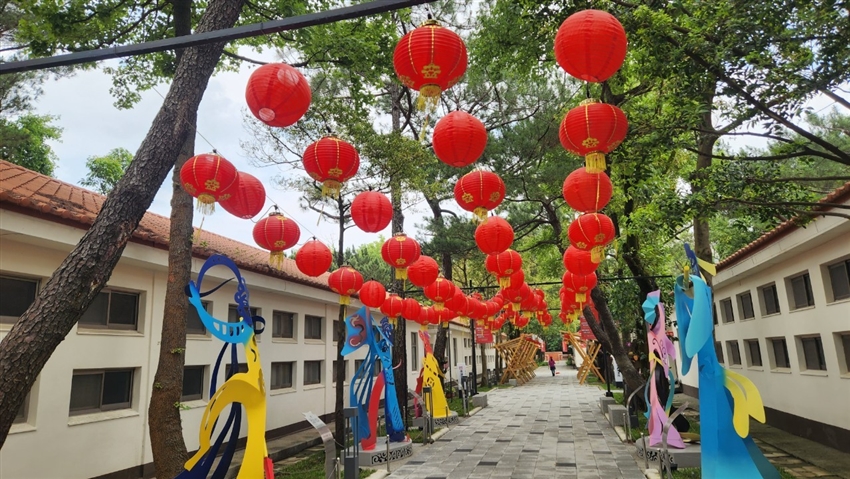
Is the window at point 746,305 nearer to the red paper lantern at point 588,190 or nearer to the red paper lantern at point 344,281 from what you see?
the red paper lantern at point 588,190

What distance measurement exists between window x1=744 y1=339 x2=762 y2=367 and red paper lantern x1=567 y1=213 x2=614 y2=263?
868cm

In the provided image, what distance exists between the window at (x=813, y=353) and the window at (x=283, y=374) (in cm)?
1306

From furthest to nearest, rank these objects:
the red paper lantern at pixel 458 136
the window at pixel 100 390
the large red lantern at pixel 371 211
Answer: the window at pixel 100 390 → the large red lantern at pixel 371 211 → the red paper lantern at pixel 458 136

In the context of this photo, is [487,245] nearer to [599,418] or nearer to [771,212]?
[771,212]

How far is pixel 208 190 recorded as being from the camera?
602 cm

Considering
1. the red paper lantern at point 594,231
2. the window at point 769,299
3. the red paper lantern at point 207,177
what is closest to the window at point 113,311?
the red paper lantern at point 207,177

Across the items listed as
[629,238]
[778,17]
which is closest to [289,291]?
[629,238]

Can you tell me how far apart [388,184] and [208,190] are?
5.81 meters

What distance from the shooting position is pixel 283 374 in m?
14.4

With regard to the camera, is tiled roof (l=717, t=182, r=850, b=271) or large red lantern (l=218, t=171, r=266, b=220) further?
tiled roof (l=717, t=182, r=850, b=271)

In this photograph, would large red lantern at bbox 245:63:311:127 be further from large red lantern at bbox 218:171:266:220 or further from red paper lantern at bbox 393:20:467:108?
large red lantern at bbox 218:171:266:220

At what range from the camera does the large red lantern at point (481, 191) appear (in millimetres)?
7195

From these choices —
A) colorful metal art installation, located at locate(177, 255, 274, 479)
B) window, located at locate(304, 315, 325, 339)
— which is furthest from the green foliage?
colorful metal art installation, located at locate(177, 255, 274, 479)

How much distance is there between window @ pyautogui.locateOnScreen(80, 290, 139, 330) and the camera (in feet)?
28.2
